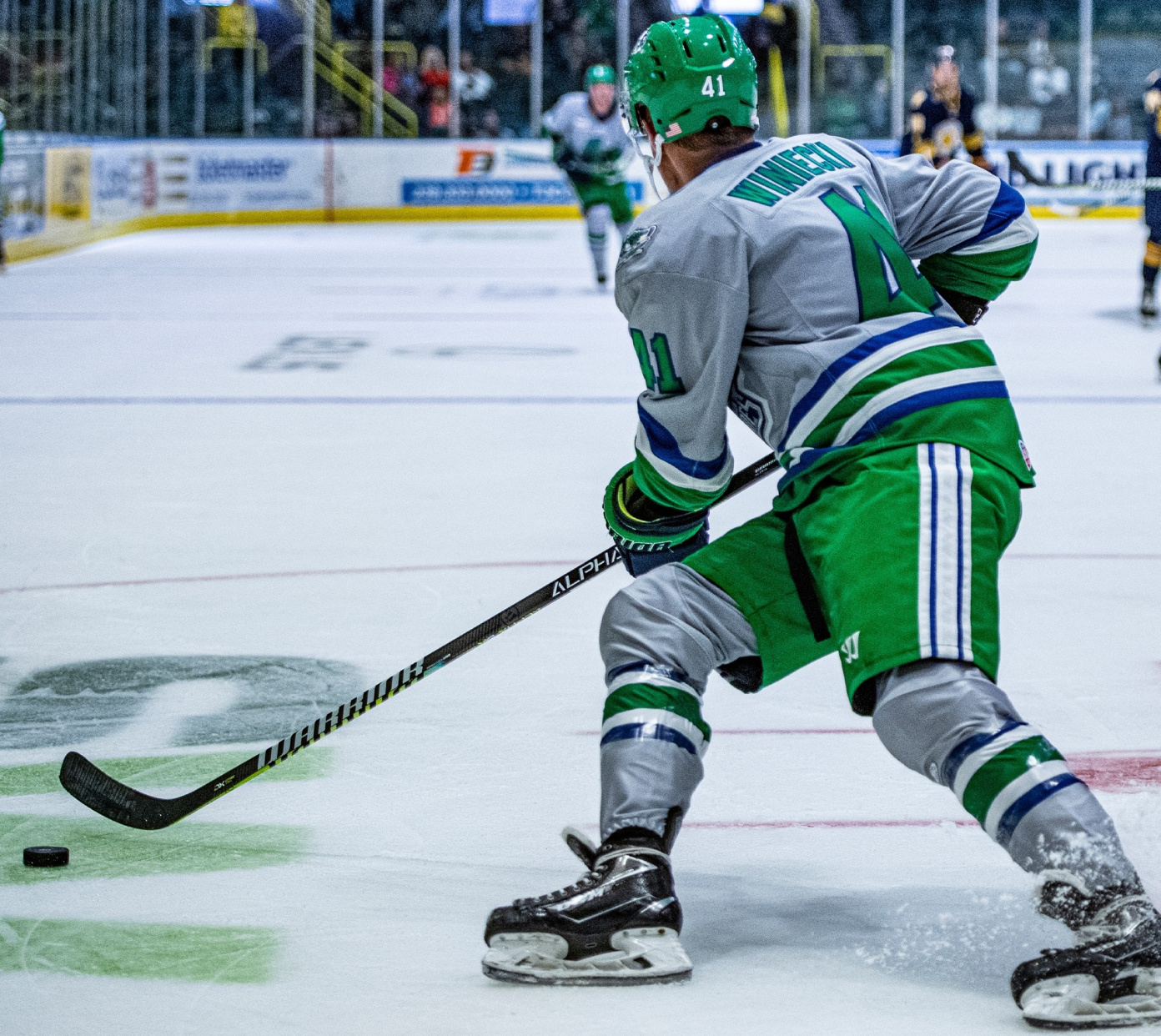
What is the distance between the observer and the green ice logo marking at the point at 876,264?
2.01m

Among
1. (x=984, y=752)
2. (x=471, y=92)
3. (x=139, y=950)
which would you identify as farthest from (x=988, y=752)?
(x=471, y=92)

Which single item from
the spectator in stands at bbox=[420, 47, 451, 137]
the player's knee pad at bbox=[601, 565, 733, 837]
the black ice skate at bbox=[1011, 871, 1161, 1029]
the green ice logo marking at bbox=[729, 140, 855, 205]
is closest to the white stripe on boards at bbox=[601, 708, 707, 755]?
the player's knee pad at bbox=[601, 565, 733, 837]

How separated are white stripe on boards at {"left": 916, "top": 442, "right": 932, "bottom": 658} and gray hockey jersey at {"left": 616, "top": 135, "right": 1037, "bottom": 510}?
0.17 feet

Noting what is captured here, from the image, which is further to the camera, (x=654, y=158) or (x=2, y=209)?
(x=2, y=209)

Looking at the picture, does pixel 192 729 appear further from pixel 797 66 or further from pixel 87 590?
pixel 797 66

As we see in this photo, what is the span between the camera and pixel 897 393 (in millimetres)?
1975

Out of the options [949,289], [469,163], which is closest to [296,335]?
[949,289]

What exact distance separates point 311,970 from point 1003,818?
764 mm

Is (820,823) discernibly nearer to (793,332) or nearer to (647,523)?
(647,523)

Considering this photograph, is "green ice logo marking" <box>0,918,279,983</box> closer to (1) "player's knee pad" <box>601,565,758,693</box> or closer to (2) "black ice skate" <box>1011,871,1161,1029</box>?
(1) "player's knee pad" <box>601,565,758,693</box>

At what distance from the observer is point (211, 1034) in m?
1.83

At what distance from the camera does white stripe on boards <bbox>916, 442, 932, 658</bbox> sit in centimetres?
185

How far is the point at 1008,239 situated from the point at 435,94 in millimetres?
18086

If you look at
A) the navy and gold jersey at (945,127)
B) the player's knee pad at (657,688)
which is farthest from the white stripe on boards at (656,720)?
the navy and gold jersey at (945,127)
